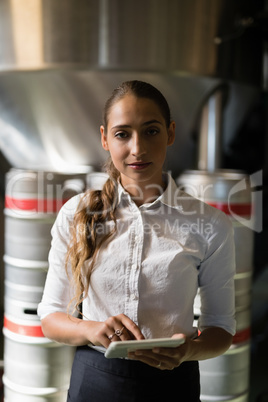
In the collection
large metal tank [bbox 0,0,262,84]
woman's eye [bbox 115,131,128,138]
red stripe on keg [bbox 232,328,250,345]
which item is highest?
large metal tank [bbox 0,0,262,84]

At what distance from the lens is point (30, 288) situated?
113cm

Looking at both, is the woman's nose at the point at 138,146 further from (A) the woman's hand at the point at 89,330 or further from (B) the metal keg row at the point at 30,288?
(B) the metal keg row at the point at 30,288

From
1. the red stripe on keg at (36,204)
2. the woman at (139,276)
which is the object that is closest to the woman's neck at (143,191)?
the woman at (139,276)

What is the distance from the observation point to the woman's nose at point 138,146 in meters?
0.52

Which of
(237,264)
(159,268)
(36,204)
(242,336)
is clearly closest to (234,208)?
(237,264)

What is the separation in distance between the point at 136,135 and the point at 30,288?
2.35 ft

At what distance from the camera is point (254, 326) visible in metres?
2.28

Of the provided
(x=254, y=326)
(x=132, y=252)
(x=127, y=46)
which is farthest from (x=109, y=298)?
(x=254, y=326)

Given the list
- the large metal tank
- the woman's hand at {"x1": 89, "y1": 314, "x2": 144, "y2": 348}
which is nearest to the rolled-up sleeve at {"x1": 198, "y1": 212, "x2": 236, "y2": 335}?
the woman's hand at {"x1": 89, "y1": 314, "x2": 144, "y2": 348}

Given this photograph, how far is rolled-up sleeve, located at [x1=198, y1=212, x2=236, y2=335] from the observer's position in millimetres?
602

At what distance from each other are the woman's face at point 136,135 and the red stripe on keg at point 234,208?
567 mm

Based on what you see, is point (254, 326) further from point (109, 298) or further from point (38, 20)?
point (109, 298)

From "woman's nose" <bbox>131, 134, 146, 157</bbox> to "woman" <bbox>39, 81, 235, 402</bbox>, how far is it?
28mm

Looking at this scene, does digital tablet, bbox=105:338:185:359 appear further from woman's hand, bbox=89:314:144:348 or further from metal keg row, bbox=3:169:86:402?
metal keg row, bbox=3:169:86:402
